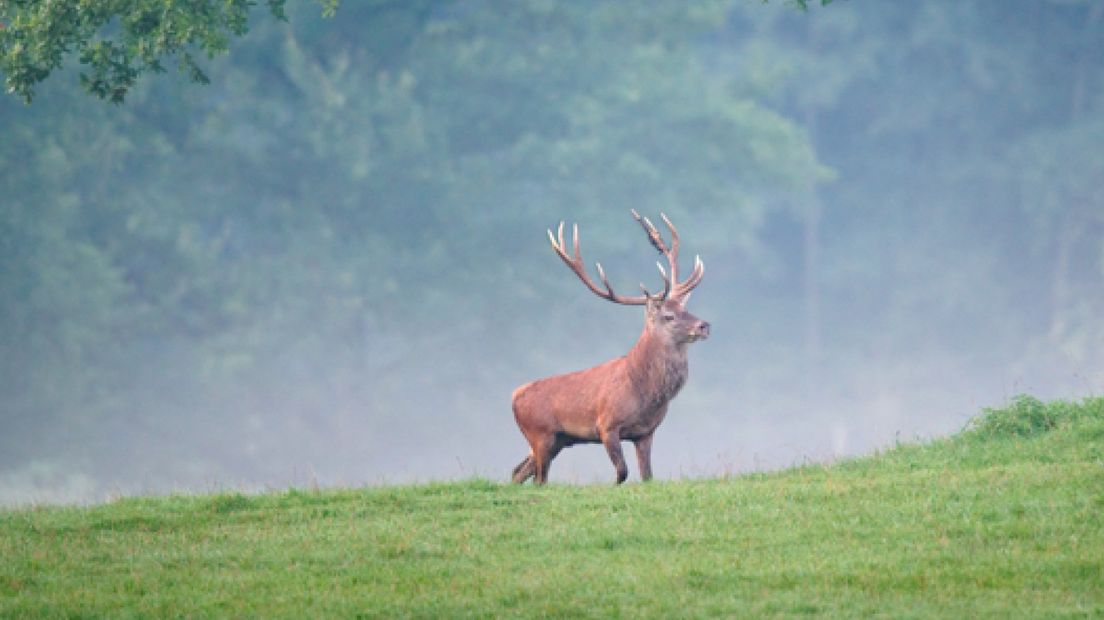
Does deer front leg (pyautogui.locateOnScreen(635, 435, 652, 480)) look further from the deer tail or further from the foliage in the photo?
the foliage

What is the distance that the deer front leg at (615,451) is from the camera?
59.6 feet

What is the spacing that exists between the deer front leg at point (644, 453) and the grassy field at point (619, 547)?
5.11 feet

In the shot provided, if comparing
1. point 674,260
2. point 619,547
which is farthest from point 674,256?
point 619,547

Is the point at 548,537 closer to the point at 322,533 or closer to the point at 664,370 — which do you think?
the point at 322,533

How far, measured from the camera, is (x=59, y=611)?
36.3 ft

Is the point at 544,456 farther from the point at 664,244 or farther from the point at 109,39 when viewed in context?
the point at 109,39

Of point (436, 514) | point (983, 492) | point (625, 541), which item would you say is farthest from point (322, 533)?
point (983, 492)

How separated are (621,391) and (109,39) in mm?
9239

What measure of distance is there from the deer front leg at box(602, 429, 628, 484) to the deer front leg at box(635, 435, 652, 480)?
0.34 meters

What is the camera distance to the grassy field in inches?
426

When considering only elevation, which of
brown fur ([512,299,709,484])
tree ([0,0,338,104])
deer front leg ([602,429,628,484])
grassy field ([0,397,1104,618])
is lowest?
grassy field ([0,397,1104,618])

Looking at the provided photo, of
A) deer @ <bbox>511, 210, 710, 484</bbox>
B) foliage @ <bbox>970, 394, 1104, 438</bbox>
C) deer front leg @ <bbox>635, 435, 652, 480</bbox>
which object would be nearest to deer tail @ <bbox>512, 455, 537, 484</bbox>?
deer @ <bbox>511, 210, 710, 484</bbox>

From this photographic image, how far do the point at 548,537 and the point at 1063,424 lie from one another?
7611 millimetres

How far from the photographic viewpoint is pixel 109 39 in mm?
21891
